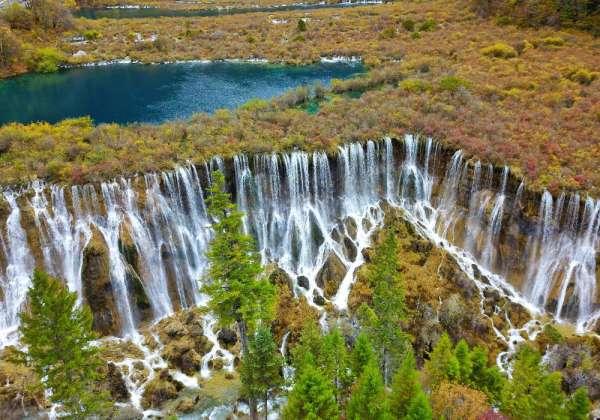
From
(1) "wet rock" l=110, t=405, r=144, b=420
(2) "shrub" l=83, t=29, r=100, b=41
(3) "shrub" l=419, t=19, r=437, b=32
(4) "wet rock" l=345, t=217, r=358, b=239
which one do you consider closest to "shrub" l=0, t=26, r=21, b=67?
(2) "shrub" l=83, t=29, r=100, b=41

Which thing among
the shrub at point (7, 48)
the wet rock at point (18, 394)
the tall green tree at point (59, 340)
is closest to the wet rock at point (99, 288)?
the wet rock at point (18, 394)

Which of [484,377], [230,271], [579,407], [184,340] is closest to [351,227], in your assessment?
[184,340]

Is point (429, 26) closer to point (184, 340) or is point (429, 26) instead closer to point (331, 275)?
point (331, 275)

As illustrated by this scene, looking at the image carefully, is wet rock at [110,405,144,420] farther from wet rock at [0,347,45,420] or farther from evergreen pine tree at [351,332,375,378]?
evergreen pine tree at [351,332,375,378]

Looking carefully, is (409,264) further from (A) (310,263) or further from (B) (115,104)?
(B) (115,104)

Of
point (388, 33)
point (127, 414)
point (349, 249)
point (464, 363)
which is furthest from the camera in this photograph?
point (388, 33)

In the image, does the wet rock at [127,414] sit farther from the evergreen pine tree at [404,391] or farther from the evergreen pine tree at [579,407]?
the evergreen pine tree at [579,407]

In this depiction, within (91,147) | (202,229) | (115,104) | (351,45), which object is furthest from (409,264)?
(351,45)
